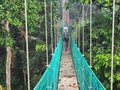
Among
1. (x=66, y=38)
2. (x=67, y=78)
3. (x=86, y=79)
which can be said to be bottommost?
(x=67, y=78)

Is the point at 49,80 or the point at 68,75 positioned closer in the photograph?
the point at 49,80

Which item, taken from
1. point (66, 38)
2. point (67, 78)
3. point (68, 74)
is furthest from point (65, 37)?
point (67, 78)

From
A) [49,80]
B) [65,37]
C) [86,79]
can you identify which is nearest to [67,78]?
[86,79]

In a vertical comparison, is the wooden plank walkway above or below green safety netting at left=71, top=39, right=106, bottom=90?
below

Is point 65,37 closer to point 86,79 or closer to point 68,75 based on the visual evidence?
point 68,75

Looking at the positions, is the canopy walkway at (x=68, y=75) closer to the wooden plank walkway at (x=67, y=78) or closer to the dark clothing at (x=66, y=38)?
the wooden plank walkway at (x=67, y=78)

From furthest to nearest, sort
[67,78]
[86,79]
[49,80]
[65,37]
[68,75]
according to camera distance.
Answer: [65,37], [68,75], [67,78], [86,79], [49,80]

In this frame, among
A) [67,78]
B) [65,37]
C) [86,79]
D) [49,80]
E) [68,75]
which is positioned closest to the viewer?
[49,80]

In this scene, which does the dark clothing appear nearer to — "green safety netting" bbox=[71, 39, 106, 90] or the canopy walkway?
the canopy walkway

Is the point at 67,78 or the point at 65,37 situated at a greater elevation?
the point at 65,37

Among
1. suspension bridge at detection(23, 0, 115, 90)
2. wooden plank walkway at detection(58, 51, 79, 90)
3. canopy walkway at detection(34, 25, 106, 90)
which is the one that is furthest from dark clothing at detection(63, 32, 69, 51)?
canopy walkway at detection(34, 25, 106, 90)

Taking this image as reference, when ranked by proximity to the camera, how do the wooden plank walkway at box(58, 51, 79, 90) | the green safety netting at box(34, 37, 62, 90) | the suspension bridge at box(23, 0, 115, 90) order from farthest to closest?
the wooden plank walkway at box(58, 51, 79, 90) < the suspension bridge at box(23, 0, 115, 90) < the green safety netting at box(34, 37, 62, 90)

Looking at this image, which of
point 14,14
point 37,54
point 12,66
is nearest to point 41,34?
point 37,54

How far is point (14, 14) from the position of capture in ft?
15.9
